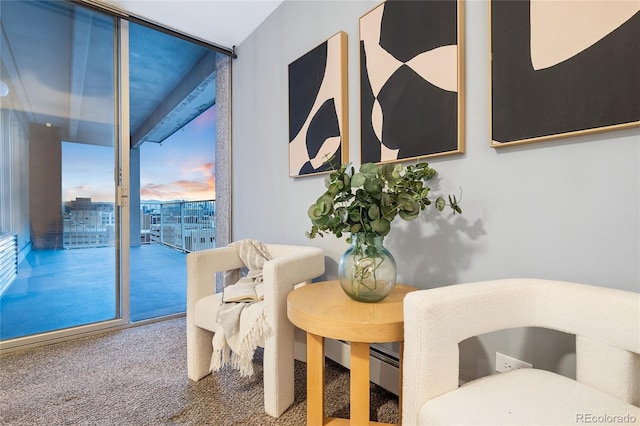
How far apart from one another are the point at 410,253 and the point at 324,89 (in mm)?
1099

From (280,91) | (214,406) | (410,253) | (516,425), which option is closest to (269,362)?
(214,406)

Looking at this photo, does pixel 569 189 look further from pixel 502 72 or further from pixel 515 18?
pixel 515 18

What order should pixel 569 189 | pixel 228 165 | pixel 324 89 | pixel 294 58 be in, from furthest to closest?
1. pixel 228 165
2. pixel 294 58
3. pixel 324 89
4. pixel 569 189

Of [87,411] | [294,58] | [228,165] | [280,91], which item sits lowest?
[87,411]

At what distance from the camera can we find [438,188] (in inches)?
53.9

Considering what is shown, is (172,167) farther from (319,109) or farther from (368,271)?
(368,271)

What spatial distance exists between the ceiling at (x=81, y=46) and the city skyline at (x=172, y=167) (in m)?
0.21

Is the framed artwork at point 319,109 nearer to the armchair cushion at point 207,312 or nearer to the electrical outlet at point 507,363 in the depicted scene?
the armchair cushion at point 207,312

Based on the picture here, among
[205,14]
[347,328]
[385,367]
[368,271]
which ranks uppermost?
[205,14]

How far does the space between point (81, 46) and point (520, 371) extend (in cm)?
323

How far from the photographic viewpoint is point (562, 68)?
1.01 meters

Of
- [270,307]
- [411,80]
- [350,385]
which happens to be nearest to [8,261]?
[270,307]

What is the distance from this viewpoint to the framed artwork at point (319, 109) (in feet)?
5.75

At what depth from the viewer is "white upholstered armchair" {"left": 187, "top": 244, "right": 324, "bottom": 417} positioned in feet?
4.36
